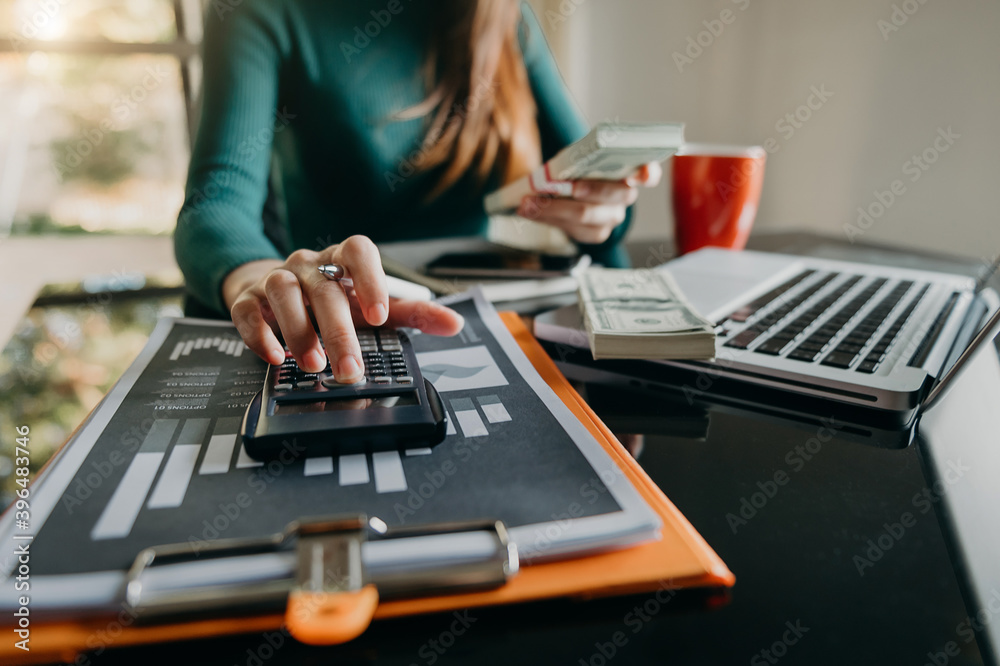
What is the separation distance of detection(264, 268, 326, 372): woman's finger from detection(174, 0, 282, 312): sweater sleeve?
0.27m

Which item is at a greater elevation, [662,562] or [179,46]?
[179,46]

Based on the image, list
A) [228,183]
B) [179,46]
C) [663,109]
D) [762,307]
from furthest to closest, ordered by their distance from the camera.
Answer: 1. [179,46]
2. [663,109]
3. [228,183]
4. [762,307]

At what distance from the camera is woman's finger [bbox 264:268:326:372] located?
0.43m

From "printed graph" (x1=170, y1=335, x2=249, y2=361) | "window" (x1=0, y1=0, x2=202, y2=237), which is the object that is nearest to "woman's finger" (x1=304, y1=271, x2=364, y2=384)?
"printed graph" (x1=170, y1=335, x2=249, y2=361)

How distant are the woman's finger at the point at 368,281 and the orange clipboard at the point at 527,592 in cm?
23

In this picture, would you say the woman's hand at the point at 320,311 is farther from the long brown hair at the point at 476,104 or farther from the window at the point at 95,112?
the window at the point at 95,112

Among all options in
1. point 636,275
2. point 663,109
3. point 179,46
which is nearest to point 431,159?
point 636,275

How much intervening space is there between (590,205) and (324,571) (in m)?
0.66

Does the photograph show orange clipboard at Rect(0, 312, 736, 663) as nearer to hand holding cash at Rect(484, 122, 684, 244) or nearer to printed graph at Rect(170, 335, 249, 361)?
printed graph at Rect(170, 335, 249, 361)

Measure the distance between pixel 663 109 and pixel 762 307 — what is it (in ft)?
5.30

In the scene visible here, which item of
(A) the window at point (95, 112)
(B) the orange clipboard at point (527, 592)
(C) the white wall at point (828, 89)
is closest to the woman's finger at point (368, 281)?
(B) the orange clipboard at point (527, 592)

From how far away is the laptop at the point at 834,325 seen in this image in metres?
0.45

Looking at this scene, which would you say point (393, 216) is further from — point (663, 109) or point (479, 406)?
point (663, 109)

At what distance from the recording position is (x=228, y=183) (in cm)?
85
